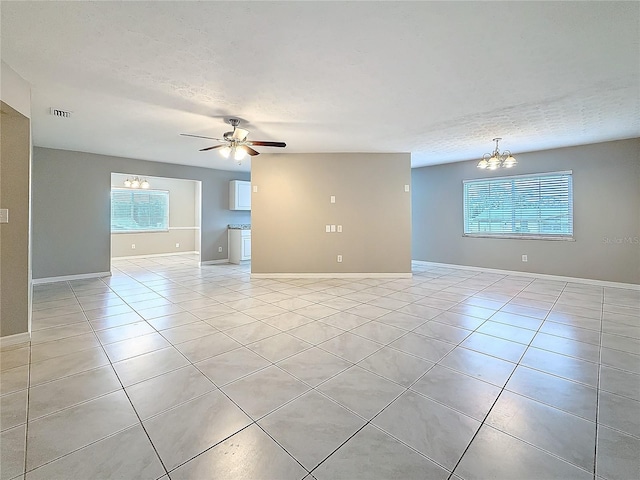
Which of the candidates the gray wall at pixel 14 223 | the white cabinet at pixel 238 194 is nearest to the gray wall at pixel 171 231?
the white cabinet at pixel 238 194

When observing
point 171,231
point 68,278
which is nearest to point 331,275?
point 68,278

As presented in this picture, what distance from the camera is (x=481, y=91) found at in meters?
3.08

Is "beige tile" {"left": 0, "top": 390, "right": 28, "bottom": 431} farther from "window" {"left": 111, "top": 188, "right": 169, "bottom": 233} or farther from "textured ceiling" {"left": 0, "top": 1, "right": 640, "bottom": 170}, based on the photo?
"window" {"left": 111, "top": 188, "right": 169, "bottom": 233}

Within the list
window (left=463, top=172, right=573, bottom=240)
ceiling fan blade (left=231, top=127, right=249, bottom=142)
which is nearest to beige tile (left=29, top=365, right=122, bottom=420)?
ceiling fan blade (left=231, top=127, right=249, bottom=142)

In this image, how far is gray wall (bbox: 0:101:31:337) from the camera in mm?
2734

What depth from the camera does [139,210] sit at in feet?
29.3

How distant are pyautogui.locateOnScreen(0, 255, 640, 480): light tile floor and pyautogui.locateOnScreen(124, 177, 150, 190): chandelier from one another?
5546 mm

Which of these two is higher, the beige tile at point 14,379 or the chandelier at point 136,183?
the chandelier at point 136,183

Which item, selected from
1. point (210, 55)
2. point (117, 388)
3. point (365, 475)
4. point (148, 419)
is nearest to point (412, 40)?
point (210, 55)

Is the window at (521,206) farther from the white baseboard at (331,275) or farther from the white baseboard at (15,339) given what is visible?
the white baseboard at (15,339)

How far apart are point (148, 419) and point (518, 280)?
20.7 feet

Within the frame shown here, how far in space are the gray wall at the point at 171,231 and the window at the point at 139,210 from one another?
0.14 meters

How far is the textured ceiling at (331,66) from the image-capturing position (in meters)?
1.93

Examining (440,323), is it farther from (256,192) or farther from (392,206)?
(256,192)
